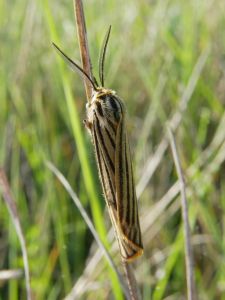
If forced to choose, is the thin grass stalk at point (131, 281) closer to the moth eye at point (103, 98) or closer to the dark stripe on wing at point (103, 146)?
the dark stripe on wing at point (103, 146)

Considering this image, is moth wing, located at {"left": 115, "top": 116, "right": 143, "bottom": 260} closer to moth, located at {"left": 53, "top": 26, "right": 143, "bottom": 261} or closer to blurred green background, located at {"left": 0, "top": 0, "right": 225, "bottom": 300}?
moth, located at {"left": 53, "top": 26, "right": 143, "bottom": 261}

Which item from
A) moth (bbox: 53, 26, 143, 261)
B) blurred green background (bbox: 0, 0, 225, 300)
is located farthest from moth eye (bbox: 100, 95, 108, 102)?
blurred green background (bbox: 0, 0, 225, 300)

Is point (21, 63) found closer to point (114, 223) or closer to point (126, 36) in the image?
point (126, 36)

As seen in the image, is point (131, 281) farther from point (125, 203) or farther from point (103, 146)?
point (103, 146)

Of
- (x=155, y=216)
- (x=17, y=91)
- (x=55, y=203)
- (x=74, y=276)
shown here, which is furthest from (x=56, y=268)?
(x=17, y=91)

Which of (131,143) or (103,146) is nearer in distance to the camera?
(103,146)

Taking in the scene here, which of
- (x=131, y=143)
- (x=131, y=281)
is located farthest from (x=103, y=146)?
(x=131, y=143)
